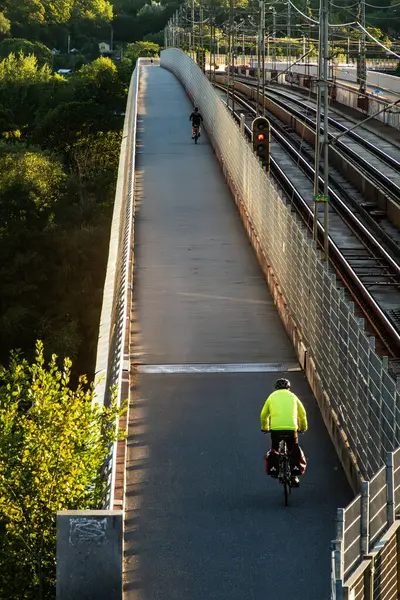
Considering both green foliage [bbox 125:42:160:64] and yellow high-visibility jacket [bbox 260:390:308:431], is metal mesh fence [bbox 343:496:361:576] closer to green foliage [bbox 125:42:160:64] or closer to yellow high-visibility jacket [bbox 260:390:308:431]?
yellow high-visibility jacket [bbox 260:390:308:431]

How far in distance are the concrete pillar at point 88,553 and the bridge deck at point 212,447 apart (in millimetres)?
753

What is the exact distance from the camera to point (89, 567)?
11242 mm

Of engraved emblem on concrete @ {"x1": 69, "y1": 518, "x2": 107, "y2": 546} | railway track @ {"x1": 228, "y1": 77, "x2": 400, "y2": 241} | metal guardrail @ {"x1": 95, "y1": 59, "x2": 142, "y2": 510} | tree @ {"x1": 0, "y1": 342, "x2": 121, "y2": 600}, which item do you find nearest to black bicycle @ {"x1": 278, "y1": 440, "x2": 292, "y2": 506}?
metal guardrail @ {"x1": 95, "y1": 59, "x2": 142, "y2": 510}

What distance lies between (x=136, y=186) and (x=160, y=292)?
1474 centimetres

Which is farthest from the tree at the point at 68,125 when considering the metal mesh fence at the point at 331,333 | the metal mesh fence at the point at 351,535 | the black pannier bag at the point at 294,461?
the metal mesh fence at the point at 351,535

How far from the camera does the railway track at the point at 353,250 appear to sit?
25375 mm

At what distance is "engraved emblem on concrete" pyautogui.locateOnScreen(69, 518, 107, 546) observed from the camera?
1109 cm

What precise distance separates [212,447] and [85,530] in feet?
16.5

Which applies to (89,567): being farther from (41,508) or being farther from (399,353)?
(399,353)

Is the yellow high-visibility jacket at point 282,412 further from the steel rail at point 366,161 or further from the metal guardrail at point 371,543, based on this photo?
the steel rail at point 366,161

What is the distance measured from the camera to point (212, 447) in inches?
631

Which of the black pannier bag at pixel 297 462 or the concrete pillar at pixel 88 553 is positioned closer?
the concrete pillar at pixel 88 553

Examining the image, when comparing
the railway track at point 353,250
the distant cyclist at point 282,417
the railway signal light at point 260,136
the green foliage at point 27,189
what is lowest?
the green foliage at point 27,189

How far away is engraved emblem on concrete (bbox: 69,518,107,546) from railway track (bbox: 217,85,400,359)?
459 inches
